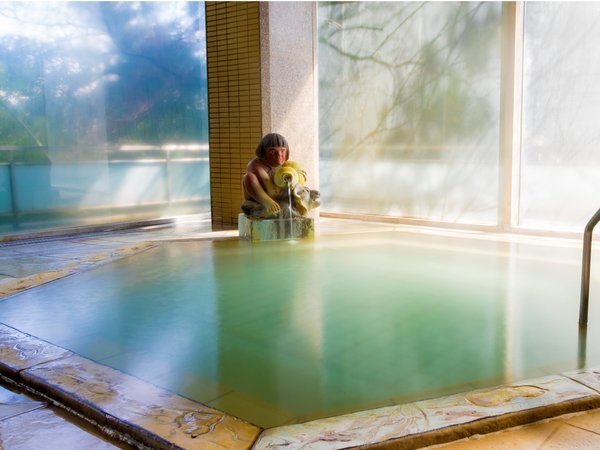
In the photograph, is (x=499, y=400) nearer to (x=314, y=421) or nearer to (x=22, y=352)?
(x=314, y=421)

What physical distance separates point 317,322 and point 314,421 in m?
1.28

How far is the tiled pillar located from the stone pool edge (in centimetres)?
489

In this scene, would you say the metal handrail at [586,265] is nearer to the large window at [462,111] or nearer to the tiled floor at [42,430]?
the tiled floor at [42,430]

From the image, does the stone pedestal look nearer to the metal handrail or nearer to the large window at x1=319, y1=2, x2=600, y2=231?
the large window at x1=319, y1=2, x2=600, y2=231

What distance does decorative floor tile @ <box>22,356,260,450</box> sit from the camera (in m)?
1.91

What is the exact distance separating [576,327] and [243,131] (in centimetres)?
479

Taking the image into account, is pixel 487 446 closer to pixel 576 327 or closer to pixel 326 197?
pixel 576 327

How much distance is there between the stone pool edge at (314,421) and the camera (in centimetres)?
186

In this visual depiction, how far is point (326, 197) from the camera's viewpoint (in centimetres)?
827

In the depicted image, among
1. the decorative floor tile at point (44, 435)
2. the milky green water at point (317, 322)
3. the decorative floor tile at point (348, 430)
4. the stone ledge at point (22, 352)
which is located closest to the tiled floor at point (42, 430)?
the decorative floor tile at point (44, 435)

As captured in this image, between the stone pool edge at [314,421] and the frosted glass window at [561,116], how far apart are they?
4166 mm

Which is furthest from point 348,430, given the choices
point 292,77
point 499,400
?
point 292,77

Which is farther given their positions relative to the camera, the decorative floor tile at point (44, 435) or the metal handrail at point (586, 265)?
the metal handrail at point (586, 265)

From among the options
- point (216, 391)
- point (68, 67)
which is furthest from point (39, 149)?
point (216, 391)
